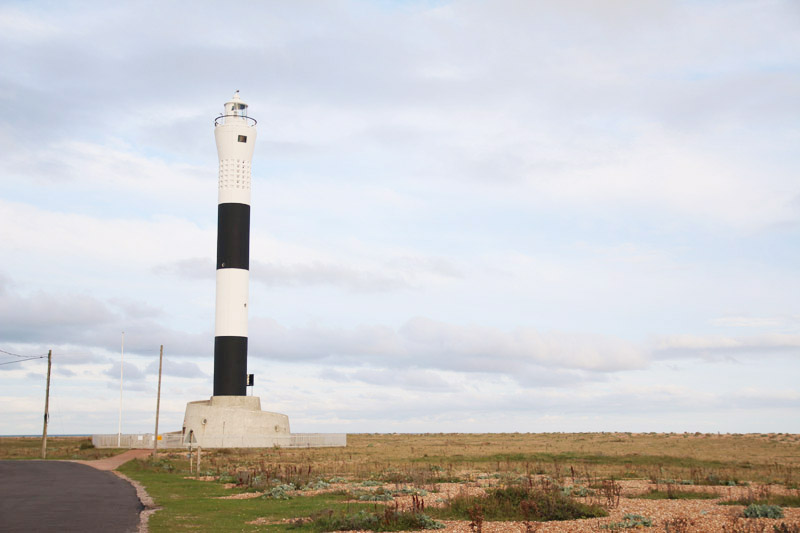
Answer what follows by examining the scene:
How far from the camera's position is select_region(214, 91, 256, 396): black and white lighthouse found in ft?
199

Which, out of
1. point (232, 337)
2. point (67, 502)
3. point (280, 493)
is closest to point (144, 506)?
point (67, 502)

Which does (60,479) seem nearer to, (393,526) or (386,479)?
(386,479)

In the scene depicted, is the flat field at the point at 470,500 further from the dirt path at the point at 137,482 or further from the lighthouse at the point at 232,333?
the lighthouse at the point at 232,333

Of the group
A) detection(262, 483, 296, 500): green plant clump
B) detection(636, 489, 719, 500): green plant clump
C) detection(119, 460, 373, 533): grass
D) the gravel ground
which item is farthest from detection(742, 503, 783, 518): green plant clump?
detection(262, 483, 296, 500): green plant clump

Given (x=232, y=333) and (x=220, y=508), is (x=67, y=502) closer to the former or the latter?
(x=220, y=508)

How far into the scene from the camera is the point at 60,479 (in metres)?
32.6

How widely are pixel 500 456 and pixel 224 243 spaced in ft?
92.5

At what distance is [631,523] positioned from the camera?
52.8 ft

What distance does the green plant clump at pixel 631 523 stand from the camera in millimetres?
15914

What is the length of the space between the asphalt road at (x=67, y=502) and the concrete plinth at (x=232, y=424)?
23640 millimetres

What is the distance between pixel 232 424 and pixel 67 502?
37911mm

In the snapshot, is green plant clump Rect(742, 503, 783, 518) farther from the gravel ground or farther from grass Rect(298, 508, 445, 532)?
grass Rect(298, 508, 445, 532)

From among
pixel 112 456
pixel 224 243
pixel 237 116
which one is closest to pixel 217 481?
pixel 112 456

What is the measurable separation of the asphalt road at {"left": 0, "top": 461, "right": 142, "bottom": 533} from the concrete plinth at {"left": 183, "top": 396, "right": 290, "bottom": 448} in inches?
931
